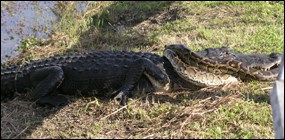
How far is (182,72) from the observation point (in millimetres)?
5156

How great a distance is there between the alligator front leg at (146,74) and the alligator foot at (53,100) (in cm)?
59

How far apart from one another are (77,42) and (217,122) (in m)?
3.50

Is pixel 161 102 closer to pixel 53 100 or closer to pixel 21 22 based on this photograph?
pixel 53 100

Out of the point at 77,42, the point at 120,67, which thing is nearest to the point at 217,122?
the point at 120,67

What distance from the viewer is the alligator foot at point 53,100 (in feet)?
15.7

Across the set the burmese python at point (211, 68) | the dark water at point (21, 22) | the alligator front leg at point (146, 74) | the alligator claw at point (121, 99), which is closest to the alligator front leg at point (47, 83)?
the alligator claw at point (121, 99)

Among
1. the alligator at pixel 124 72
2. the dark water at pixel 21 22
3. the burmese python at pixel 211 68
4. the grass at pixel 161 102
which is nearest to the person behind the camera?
the grass at pixel 161 102

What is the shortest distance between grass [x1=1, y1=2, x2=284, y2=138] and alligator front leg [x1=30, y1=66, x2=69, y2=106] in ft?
0.31

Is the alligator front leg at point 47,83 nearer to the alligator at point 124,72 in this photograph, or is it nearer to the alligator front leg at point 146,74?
the alligator at point 124,72

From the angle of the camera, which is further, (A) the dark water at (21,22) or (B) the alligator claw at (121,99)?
(A) the dark water at (21,22)

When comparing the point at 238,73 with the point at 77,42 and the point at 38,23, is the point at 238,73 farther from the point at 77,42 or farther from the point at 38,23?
the point at 38,23

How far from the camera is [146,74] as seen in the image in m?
5.12

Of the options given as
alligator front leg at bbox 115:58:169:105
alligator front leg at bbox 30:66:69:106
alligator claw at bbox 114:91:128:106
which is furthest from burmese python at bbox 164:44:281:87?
alligator front leg at bbox 30:66:69:106

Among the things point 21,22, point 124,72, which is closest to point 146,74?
point 124,72
